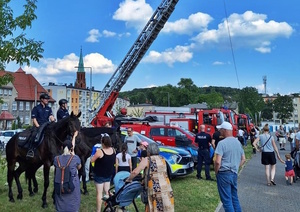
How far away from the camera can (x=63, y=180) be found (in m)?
5.20

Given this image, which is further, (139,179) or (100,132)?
(100,132)

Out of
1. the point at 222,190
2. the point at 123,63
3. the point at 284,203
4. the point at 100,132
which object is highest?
the point at 123,63

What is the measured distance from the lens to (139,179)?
536 centimetres

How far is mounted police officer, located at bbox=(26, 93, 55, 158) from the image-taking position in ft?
26.0

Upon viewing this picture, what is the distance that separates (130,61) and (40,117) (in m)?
10.8

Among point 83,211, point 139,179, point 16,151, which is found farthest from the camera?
point 16,151

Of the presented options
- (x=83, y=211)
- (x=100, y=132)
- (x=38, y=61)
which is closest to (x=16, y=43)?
(x=38, y=61)

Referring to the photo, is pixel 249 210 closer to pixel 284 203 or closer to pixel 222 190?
pixel 284 203

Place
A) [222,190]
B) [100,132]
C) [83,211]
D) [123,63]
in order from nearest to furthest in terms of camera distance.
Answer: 1. [222,190]
2. [83,211]
3. [100,132]
4. [123,63]

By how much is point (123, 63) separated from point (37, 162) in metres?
11.5

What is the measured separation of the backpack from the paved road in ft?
12.8

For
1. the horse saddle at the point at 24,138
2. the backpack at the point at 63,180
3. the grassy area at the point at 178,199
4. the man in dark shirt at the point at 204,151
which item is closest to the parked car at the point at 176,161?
the grassy area at the point at 178,199

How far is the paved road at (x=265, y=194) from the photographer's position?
25.1 ft

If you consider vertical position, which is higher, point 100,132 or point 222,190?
point 100,132
